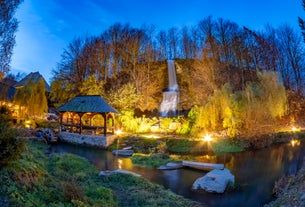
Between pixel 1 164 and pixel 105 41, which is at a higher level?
pixel 105 41

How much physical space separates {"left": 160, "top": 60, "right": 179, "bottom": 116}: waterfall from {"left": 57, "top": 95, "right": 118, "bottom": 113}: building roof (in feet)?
34.2

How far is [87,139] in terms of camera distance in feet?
57.7

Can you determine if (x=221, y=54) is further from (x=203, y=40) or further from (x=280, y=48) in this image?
(x=280, y=48)

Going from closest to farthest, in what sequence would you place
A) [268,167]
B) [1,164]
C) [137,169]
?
[1,164] → [137,169] → [268,167]

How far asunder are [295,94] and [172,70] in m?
15.7

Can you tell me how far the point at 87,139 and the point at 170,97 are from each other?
13722 millimetres

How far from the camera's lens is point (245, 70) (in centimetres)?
2841

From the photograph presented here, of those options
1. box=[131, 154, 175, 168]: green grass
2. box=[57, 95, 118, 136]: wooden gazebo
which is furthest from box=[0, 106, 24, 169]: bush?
box=[57, 95, 118, 136]: wooden gazebo

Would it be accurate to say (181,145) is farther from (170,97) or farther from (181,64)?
(181,64)

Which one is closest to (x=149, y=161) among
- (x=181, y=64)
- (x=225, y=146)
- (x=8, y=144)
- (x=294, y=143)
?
(x=225, y=146)

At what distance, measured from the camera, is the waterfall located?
2753 centimetres

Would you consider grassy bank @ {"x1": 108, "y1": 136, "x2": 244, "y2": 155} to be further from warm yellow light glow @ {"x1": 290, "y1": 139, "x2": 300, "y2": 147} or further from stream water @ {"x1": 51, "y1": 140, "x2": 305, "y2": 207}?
warm yellow light glow @ {"x1": 290, "y1": 139, "x2": 300, "y2": 147}

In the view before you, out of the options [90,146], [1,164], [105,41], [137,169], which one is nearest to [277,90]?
[137,169]

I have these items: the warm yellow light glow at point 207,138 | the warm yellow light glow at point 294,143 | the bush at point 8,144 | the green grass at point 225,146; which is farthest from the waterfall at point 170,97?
→ the bush at point 8,144
